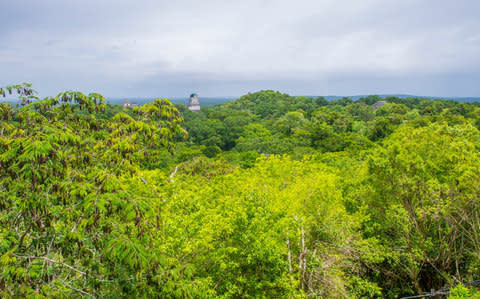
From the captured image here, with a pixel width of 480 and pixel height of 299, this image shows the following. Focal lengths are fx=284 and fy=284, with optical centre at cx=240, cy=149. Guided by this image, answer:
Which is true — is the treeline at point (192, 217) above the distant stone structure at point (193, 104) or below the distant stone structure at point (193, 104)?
below

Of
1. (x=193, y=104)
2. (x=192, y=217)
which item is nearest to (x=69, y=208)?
(x=192, y=217)

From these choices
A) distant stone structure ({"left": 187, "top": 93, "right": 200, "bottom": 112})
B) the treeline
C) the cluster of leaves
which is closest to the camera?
the cluster of leaves

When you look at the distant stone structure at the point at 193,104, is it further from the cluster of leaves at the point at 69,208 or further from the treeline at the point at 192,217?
the cluster of leaves at the point at 69,208

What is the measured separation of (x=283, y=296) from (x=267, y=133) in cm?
5527

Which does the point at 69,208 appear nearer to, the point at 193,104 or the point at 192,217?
the point at 192,217

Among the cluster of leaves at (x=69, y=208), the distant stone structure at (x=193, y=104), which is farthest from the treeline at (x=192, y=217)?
the distant stone structure at (x=193, y=104)

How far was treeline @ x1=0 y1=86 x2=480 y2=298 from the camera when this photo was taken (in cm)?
305

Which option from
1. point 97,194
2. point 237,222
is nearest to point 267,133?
point 237,222

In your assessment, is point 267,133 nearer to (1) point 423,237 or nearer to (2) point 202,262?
(1) point 423,237

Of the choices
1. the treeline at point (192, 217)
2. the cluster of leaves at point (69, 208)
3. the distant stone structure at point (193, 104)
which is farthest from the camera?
the distant stone structure at point (193, 104)

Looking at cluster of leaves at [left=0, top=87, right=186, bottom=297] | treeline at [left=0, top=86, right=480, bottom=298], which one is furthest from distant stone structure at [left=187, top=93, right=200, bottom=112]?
cluster of leaves at [left=0, top=87, right=186, bottom=297]

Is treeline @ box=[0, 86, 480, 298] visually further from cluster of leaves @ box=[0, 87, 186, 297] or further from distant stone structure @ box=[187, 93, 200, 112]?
distant stone structure @ box=[187, 93, 200, 112]

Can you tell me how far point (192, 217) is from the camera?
777cm

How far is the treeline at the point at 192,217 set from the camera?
305 centimetres
